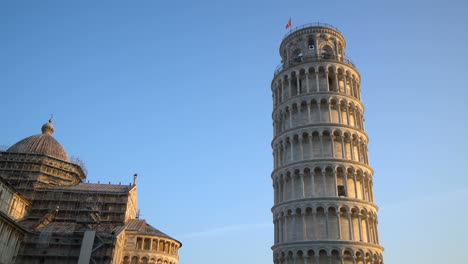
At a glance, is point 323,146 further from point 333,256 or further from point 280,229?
point 333,256

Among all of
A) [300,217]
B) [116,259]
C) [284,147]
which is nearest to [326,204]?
[300,217]

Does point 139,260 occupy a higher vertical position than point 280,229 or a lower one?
lower

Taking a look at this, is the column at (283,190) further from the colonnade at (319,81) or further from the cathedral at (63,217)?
the cathedral at (63,217)

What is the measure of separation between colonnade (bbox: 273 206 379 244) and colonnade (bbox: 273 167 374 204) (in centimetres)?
144

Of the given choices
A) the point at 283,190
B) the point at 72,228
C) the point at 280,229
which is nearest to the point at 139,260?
the point at 72,228

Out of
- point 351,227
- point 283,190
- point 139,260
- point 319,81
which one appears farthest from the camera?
point 139,260

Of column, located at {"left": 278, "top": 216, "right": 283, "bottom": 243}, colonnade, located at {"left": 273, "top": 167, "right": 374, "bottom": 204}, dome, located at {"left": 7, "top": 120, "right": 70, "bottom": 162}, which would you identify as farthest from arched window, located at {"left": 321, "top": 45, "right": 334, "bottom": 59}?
dome, located at {"left": 7, "top": 120, "right": 70, "bottom": 162}

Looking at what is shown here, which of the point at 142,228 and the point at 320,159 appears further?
the point at 142,228

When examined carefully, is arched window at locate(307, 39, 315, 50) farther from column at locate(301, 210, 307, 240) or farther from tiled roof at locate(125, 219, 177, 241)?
tiled roof at locate(125, 219, 177, 241)

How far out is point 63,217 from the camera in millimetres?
44938

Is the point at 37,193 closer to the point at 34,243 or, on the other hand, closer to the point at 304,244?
the point at 34,243

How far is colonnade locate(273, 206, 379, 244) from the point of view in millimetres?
32312

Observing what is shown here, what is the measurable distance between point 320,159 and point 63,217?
106 ft

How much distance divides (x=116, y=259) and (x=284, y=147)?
72.4ft
